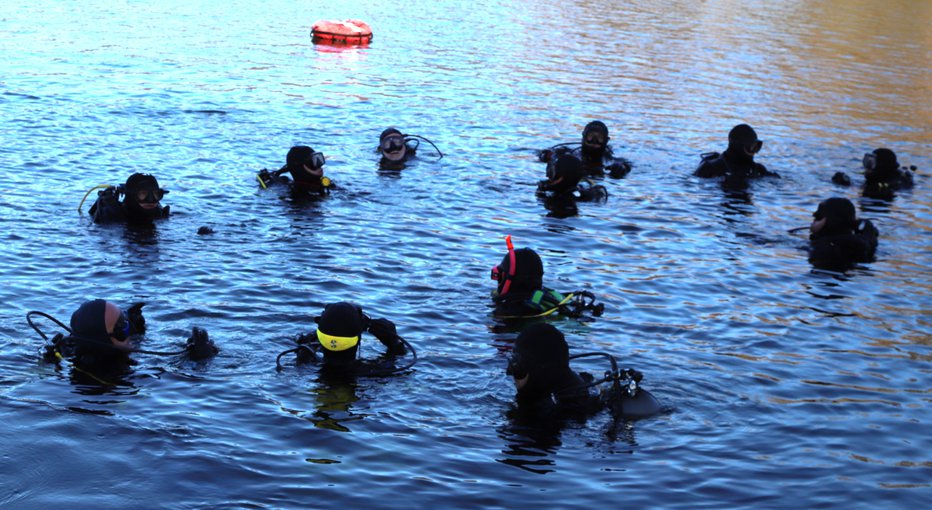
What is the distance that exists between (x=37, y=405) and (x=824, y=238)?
38.0ft

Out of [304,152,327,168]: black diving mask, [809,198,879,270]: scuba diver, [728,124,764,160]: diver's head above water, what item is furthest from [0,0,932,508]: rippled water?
[728,124,764,160]: diver's head above water

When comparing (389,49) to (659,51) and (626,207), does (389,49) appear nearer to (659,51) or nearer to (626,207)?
(659,51)

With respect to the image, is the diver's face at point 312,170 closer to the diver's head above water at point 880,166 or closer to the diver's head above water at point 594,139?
the diver's head above water at point 594,139

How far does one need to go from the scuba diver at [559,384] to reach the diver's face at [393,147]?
1078 centimetres

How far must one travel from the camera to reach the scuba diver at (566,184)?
18.7m

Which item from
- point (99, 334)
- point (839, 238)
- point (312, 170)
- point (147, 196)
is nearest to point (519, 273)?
point (99, 334)

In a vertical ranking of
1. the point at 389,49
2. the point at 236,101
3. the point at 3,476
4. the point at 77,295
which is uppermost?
the point at 389,49

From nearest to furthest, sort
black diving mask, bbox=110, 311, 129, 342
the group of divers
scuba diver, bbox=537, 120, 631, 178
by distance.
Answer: the group of divers
black diving mask, bbox=110, 311, 129, 342
scuba diver, bbox=537, 120, 631, 178

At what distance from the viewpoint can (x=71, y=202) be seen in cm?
1708

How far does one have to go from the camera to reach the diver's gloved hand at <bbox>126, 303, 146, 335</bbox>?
11.4 metres

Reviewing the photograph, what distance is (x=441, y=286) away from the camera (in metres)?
14.3

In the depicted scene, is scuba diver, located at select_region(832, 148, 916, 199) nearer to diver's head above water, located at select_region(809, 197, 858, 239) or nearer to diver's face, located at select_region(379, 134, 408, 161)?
diver's head above water, located at select_region(809, 197, 858, 239)

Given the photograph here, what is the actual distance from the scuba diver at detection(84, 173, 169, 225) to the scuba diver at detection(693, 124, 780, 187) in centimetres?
1055

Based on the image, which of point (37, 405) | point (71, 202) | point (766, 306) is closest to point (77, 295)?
point (37, 405)
